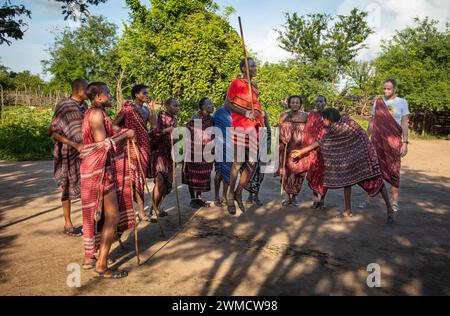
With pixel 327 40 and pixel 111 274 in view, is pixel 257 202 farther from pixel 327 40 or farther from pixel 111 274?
pixel 327 40

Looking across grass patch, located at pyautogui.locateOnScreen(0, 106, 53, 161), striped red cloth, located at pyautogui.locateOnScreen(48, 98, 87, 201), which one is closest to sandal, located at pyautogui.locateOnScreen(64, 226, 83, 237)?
striped red cloth, located at pyautogui.locateOnScreen(48, 98, 87, 201)

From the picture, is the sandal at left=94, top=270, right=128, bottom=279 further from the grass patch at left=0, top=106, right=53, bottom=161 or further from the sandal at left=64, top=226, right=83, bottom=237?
the grass patch at left=0, top=106, right=53, bottom=161

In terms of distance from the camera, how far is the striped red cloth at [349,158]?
5.32 m

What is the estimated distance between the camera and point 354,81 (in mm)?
32750

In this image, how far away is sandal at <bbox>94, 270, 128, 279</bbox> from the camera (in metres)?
3.39

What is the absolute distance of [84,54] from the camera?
45.5m

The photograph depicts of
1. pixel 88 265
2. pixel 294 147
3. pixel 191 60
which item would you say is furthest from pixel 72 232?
pixel 191 60

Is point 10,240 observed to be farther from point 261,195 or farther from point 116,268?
point 261,195

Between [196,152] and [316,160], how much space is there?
1.98 meters

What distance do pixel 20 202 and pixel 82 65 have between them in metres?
43.4

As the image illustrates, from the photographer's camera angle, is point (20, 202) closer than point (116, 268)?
No

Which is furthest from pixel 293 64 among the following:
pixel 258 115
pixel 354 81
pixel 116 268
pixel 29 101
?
pixel 116 268
